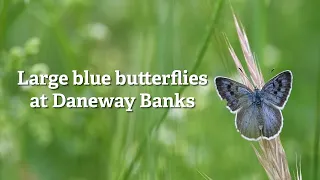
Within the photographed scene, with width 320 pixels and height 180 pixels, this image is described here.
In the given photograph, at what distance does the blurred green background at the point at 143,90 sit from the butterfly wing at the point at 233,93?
0.07ft

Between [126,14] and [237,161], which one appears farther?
[126,14]

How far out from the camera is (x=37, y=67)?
4.57ft

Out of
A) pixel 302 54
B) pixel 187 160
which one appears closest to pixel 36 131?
pixel 187 160

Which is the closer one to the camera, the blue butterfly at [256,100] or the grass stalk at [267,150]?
the grass stalk at [267,150]

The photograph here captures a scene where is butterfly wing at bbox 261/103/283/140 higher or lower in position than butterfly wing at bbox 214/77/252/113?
lower

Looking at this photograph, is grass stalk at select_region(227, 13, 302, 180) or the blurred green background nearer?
grass stalk at select_region(227, 13, 302, 180)

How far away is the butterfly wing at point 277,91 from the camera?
117cm

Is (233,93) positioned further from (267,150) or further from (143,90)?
(143,90)

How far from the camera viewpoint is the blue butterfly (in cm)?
116

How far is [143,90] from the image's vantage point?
1.47 metres

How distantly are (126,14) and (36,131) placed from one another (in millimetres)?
609

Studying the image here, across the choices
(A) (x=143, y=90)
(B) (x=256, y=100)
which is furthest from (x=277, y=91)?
(A) (x=143, y=90)

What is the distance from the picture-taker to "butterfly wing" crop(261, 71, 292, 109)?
1.17 metres

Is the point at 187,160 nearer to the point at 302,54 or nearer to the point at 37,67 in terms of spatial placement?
the point at 37,67
